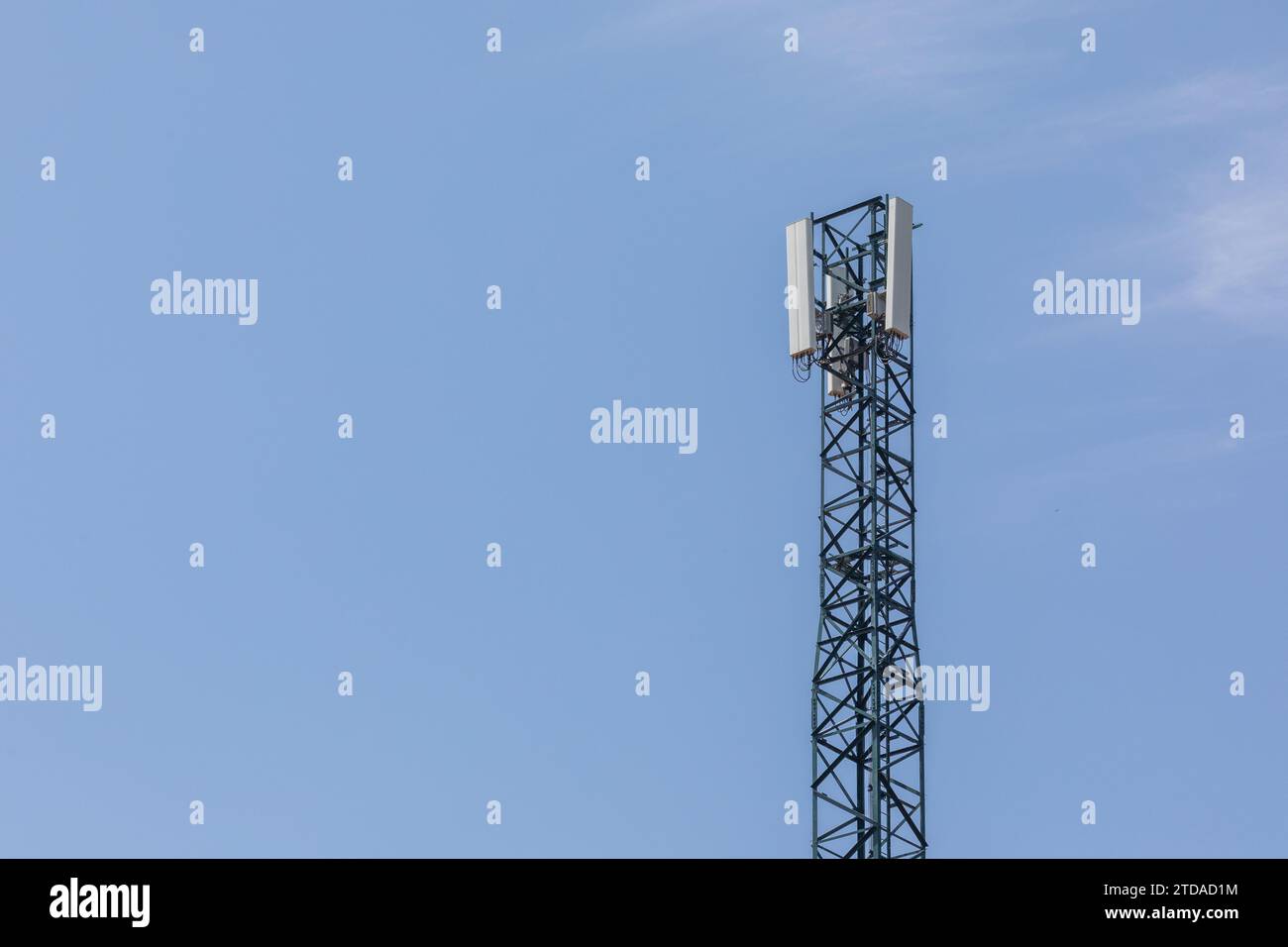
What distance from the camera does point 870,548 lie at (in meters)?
67.4

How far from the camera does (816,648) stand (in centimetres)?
6719

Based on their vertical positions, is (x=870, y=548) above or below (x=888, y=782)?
above
